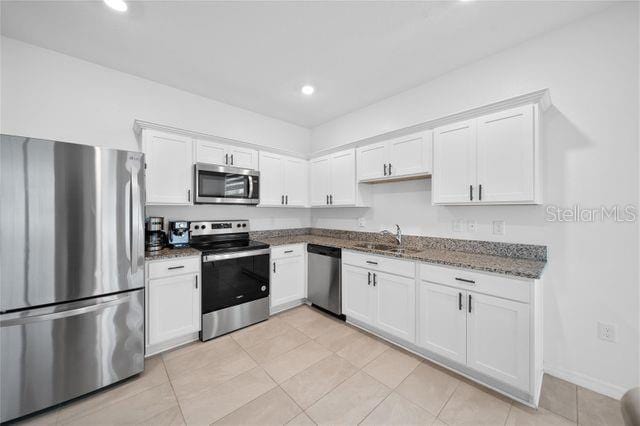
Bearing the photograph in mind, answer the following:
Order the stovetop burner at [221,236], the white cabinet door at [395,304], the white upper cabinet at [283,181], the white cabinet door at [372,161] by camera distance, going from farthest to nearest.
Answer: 1. the white upper cabinet at [283,181]
2. the white cabinet door at [372,161]
3. the stovetop burner at [221,236]
4. the white cabinet door at [395,304]

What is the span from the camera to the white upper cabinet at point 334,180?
3.33m

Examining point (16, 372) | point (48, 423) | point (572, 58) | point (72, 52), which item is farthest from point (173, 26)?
point (572, 58)

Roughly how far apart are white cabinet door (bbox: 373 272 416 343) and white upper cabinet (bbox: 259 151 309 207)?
69.0 inches

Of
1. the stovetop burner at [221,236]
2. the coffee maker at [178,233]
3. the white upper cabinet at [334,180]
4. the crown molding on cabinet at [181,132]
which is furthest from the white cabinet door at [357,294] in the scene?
the crown molding on cabinet at [181,132]

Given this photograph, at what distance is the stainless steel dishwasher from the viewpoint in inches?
119

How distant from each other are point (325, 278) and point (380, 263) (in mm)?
874

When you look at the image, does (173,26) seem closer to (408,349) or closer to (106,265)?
(106,265)

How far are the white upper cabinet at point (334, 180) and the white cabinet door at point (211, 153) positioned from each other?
1.38 metres

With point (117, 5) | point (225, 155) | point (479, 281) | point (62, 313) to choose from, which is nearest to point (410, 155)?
point (479, 281)

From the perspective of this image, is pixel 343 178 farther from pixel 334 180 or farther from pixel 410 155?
pixel 410 155

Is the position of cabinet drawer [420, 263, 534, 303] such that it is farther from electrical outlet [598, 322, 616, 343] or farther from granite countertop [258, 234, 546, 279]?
electrical outlet [598, 322, 616, 343]

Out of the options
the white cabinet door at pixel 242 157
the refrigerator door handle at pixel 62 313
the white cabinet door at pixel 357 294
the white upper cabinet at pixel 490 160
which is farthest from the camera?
the white cabinet door at pixel 242 157

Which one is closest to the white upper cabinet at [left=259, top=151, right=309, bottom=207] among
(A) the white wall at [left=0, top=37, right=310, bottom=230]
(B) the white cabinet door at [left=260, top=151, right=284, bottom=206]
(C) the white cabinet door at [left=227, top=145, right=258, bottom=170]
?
(B) the white cabinet door at [left=260, top=151, right=284, bottom=206]

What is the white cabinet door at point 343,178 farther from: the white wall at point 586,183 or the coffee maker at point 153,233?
the coffee maker at point 153,233
